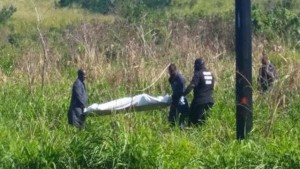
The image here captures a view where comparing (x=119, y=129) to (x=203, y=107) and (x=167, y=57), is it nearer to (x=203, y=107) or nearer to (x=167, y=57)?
(x=203, y=107)

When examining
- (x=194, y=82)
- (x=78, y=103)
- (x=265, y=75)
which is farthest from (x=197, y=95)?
(x=78, y=103)

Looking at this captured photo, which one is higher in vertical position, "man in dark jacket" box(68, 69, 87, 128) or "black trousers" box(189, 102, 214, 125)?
"man in dark jacket" box(68, 69, 87, 128)

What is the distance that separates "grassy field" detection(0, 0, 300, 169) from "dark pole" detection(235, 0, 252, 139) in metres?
0.32

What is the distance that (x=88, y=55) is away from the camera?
17.7 metres

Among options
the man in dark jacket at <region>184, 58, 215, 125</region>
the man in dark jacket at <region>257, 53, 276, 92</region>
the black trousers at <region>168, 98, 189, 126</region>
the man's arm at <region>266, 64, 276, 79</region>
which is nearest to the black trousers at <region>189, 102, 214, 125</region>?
the man in dark jacket at <region>184, 58, 215, 125</region>

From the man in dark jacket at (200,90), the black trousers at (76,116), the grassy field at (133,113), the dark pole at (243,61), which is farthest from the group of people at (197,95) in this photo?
the dark pole at (243,61)

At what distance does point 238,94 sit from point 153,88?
668 cm

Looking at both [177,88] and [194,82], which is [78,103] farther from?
[194,82]

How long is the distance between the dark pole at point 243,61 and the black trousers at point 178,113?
147 inches

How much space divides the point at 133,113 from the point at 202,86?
174 cm

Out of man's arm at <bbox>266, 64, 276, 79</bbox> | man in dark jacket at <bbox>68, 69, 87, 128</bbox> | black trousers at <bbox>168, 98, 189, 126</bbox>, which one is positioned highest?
man's arm at <bbox>266, 64, 276, 79</bbox>

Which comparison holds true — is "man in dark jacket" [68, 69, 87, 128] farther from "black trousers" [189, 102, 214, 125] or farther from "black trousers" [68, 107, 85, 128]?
"black trousers" [189, 102, 214, 125]

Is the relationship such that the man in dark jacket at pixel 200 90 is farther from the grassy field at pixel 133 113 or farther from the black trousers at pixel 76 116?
the black trousers at pixel 76 116

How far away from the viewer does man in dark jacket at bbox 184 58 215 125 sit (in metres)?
13.4
